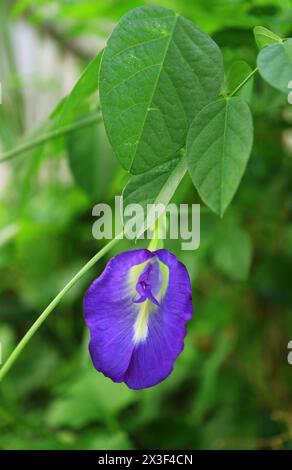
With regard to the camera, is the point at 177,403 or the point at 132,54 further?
the point at 177,403

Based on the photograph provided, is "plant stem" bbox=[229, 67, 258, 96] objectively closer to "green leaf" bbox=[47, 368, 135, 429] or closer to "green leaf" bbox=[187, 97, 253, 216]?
"green leaf" bbox=[187, 97, 253, 216]

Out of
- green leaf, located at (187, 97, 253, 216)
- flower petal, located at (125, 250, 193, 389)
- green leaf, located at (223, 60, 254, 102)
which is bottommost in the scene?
flower petal, located at (125, 250, 193, 389)

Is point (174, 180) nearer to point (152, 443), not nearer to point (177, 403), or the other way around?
point (152, 443)

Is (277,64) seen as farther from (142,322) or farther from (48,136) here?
(48,136)

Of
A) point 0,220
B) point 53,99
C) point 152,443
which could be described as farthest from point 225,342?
point 53,99

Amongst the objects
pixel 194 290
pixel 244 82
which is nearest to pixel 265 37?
pixel 244 82

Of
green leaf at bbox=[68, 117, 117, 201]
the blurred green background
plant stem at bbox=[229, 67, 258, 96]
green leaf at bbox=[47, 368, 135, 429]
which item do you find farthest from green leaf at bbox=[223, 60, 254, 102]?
green leaf at bbox=[47, 368, 135, 429]

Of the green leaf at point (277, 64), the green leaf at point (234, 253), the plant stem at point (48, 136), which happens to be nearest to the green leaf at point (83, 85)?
the plant stem at point (48, 136)
